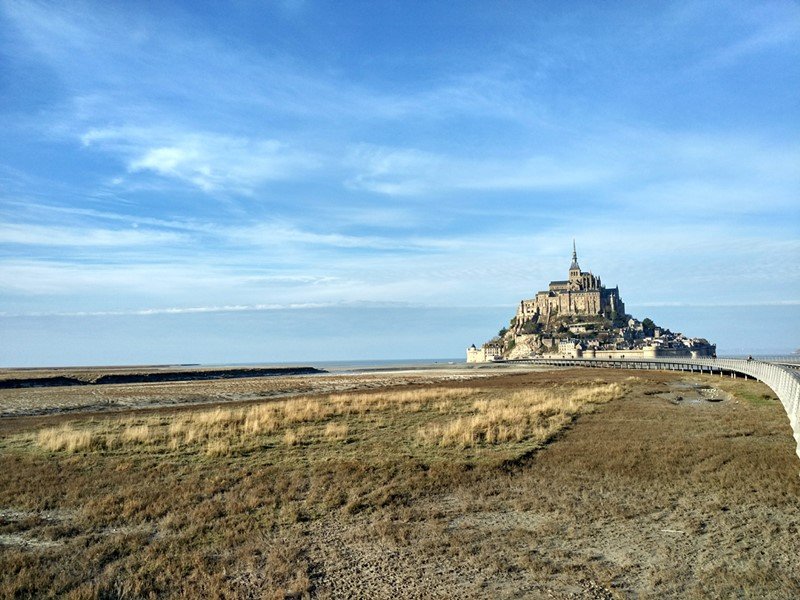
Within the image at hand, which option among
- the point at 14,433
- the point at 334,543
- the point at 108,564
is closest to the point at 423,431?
the point at 334,543

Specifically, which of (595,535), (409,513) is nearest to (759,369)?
(595,535)

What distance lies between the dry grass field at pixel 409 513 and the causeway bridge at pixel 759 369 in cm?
109

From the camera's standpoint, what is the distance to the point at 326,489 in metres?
13.0

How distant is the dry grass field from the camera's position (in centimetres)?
793

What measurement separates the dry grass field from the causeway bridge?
1.09m

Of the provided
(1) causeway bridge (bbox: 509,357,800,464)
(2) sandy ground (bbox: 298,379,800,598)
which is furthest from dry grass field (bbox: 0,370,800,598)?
(1) causeway bridge (bbox: 509,357,800,464)

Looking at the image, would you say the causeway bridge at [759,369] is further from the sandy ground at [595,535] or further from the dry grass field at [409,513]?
the sandy ground at [595,535]

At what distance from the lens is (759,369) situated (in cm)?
4047

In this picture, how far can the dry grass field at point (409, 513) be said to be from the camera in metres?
7.93

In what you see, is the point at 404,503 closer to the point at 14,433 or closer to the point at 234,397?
the point at 14,433

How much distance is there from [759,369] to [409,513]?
123ft

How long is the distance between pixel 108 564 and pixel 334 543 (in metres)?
3.21

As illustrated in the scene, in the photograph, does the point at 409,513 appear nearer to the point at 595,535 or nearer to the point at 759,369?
the point at 595,535

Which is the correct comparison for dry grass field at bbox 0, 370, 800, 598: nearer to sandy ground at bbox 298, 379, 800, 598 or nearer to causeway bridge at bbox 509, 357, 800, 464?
sandy ground at bbox 298, 379, 800, 598
